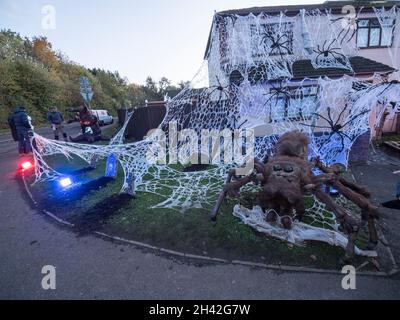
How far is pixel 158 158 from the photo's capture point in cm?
921

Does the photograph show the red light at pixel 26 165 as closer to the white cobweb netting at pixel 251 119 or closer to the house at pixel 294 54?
the white cobweb netting at pixel 251 119

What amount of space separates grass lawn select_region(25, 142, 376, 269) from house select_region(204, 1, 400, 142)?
4356 mm

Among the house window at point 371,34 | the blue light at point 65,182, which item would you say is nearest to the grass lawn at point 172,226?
the blue light at point 65,182

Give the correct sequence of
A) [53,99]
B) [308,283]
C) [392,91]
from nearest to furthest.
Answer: [308,283], [392,91], [53,99]

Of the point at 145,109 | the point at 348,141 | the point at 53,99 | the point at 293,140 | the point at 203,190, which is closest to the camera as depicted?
the point at 293,140

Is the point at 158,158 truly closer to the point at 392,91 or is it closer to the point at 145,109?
the point at 145,109

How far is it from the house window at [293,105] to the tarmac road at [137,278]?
19.2 feet

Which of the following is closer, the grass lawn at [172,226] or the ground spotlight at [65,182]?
the grass lawn at [172,226]

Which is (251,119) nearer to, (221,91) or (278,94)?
(278,94)

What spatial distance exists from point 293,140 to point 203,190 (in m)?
2.85

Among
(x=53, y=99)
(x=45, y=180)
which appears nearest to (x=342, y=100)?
(x=45, y=180)

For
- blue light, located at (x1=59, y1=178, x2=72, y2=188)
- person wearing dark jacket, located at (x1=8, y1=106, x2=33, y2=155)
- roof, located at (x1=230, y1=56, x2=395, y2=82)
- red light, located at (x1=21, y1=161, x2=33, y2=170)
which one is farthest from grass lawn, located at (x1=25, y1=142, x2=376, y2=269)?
roof, located at (x1=230, y1=56, x2=395, y2=82)

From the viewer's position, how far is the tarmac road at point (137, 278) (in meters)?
3.28

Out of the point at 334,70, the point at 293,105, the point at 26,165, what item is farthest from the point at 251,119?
the point at 26,165
